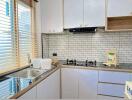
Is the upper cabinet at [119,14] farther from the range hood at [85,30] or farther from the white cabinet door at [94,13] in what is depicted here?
the range hood at [85,30]

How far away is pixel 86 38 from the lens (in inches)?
130

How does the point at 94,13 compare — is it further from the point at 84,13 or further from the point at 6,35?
the point at 6,35

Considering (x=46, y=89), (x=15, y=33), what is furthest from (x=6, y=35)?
(x=46, y=89)

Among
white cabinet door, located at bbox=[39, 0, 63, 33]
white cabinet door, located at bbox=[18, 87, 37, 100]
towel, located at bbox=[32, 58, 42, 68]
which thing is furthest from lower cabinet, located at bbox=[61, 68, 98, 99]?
white cabinet door, located at bbox=[18, 87, 37, 100]

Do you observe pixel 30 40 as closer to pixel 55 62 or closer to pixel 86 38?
pixel 55 62

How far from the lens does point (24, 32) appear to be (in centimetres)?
286

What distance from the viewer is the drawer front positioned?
262 centimetres

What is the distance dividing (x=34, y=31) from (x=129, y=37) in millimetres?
1948

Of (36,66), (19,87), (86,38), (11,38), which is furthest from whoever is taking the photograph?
(86,38)

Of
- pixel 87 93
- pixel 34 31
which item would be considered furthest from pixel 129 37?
pixel 34 31

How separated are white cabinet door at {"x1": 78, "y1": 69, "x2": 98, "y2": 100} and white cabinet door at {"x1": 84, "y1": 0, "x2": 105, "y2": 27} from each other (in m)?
0.90

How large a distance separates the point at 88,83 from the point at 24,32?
1.52 m

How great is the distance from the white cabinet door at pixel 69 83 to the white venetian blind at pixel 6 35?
1.00 metres

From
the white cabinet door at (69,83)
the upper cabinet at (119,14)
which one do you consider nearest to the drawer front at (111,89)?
the white cabinet door at (69,83)
